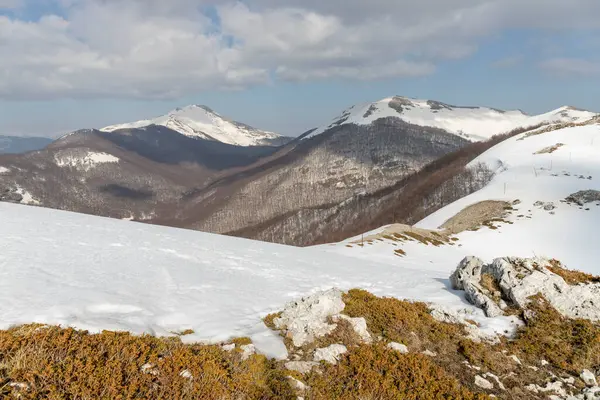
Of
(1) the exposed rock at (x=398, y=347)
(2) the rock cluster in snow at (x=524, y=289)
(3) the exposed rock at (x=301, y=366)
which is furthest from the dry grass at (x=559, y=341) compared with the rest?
(3) the exposed rock at (x=301, y=366)

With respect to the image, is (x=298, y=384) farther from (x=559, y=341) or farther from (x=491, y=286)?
(x=491, y=286)

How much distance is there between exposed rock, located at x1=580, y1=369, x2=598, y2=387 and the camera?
10.6 meters

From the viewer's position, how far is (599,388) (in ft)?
33.2

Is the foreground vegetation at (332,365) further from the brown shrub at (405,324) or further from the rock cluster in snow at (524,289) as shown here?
the rock cluster in snow at (524,289)

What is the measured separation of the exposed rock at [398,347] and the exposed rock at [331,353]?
184 cm

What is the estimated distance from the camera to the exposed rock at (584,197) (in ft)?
198

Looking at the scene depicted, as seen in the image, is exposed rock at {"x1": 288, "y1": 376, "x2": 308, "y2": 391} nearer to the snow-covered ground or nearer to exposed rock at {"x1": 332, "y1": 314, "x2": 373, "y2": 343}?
the snow-covered ground

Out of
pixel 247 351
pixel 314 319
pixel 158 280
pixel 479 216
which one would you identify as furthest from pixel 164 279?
pixel 479 216

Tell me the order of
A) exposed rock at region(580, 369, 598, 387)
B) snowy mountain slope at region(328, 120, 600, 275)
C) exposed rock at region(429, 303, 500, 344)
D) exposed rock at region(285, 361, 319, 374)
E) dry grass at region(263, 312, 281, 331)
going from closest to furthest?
exposed rock at region(285, 361, 319, 374), exposed rock at region(580, 369, 598, 387), dry grass at region(263, 312, 281, 331), exposed rock at region(429, 303, 500, 344), snowy mountain slope at region(328, 120, 600, 275)

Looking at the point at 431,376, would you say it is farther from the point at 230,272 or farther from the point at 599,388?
the point at 230,272

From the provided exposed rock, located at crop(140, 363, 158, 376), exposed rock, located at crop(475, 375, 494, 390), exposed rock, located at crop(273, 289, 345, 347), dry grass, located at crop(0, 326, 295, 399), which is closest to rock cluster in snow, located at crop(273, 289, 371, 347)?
exposed rock, located at crop(273, 289, 345, 347)

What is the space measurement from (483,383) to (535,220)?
2282 inches

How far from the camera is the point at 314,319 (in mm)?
12445

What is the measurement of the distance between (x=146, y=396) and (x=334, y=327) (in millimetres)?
6704
